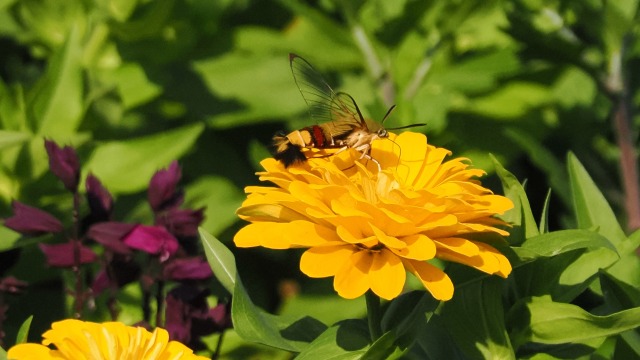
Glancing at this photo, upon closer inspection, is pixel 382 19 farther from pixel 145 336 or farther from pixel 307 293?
pixel 145 336

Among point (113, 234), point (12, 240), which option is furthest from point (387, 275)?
point (12, 240)

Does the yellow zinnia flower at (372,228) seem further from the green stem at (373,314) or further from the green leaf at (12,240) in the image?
the green leaf at (12,240)

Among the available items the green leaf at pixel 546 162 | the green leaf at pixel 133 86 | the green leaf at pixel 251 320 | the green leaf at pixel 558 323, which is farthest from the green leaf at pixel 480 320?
the green leaf at pixel 133 86

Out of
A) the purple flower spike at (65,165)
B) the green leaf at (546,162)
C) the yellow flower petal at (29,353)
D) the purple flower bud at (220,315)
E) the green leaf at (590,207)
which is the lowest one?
the green leaf at (546,162)

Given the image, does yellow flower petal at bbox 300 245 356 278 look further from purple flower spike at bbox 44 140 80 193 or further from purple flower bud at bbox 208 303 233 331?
purple flower spike at bbox 44 140 80 193

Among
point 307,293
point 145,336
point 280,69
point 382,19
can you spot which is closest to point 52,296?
point 307,293

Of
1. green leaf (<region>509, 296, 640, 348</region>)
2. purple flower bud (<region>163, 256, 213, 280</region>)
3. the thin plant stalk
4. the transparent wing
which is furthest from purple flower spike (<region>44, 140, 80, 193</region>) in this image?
green leaf (<region>509, 296, 640, 348</region>)
